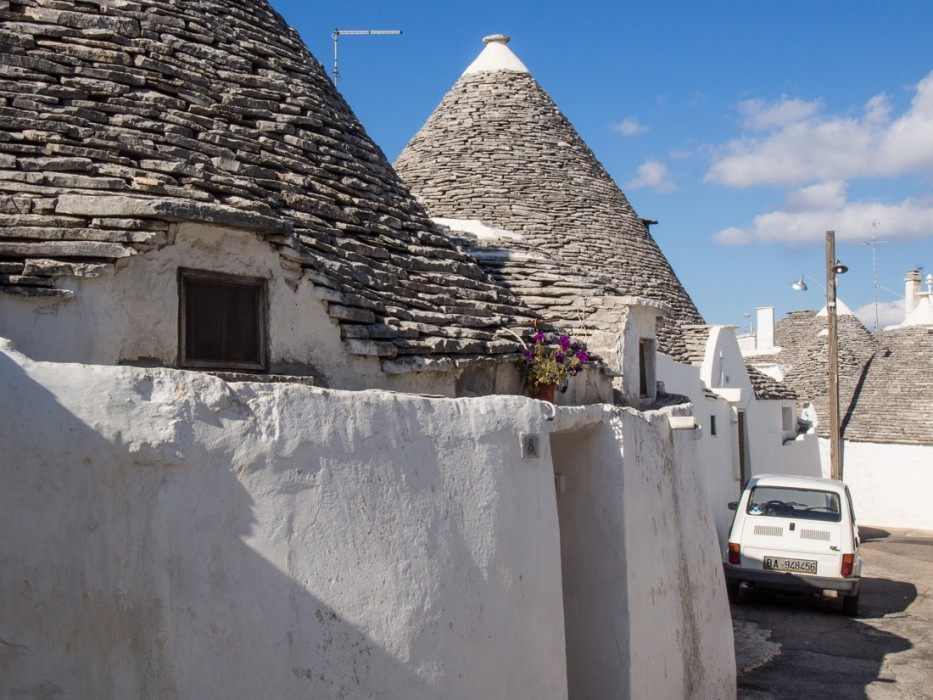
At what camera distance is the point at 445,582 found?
4.68 m

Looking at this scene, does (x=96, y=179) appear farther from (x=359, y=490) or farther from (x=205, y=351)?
(x=359, y=490)

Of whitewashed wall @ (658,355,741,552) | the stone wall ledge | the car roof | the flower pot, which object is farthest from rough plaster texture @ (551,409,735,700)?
whitewashed wall @ (658,355,741,552)

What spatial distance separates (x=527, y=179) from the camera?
660 inches

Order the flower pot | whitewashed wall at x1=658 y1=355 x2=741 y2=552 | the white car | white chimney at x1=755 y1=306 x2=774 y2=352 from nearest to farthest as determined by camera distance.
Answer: the flower pot
the white car
whitewashed wall at x1=658 y1=355 x2=741 y2=552
white chimney at x1=755 y1=306 x2=774 y2=352

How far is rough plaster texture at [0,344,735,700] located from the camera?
11.4 feet

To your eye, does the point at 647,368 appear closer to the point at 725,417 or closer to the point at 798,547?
the point at 798,547

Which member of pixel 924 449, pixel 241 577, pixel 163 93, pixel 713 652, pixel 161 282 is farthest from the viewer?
pixel 924 449

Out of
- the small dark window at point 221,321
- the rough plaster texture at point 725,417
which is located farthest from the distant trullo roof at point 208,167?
the rough plaster texture at point 725,417

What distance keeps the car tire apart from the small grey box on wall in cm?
821

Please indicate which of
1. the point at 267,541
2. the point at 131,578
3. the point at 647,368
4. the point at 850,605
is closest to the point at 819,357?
the point at 850,605

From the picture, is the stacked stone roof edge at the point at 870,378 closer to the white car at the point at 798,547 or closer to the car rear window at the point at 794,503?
the car rear window at the point at 794,503

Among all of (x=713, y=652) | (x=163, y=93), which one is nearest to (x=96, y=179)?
(x=163, y=93)

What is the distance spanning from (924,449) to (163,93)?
22.2 metres

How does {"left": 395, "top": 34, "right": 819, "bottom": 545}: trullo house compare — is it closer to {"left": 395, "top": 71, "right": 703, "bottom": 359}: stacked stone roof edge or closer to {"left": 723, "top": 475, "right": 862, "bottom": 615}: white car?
{"left": 395, "top": 71, "right": 703, "bottom": 359}: stacked stone roof edge
